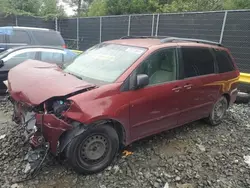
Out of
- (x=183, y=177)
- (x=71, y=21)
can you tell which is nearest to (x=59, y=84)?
(x=183, y=177)

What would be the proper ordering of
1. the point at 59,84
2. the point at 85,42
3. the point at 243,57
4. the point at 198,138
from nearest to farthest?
the point at 59,84 < the point at 198,138 < the point at 243,57 < the point at 85,42

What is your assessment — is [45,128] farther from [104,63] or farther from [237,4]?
[237,4]

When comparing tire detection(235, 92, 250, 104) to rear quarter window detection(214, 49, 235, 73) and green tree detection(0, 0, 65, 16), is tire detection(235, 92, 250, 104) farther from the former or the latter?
green tree detection(0, 0, 65, 16)

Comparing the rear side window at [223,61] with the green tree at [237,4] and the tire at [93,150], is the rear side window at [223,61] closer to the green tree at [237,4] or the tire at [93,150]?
the tire at [93,150]

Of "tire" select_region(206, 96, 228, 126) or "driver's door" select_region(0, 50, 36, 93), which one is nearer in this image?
"tire" select_region(206, 96, 228, 126)

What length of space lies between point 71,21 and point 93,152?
13.3 meters

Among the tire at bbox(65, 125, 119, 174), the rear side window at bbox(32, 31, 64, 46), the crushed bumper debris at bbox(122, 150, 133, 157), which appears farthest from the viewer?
the rear side window at bbox(32, 31, 64, 46)

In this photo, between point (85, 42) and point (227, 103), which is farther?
point (85, 42)

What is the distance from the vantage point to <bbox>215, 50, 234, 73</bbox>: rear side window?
475 centimetres

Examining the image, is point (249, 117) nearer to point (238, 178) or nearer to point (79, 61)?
point (238, 178)

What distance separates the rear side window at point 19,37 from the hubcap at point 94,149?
6798 millimetres

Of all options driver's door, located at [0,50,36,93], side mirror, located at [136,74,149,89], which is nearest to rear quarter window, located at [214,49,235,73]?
side mirror, located at [136,74,149,89]

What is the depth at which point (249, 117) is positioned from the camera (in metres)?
5.61

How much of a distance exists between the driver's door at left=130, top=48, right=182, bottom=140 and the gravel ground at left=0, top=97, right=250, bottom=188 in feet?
1.32
